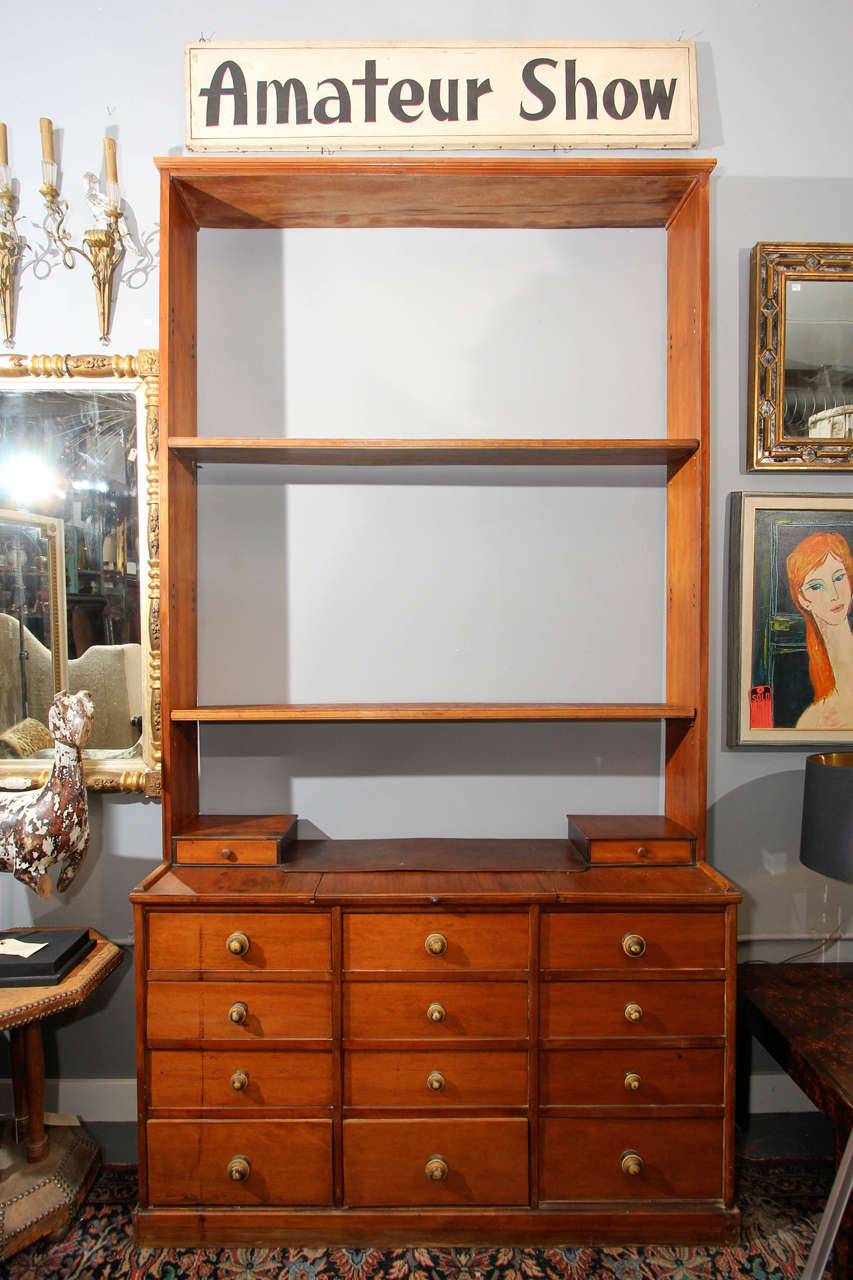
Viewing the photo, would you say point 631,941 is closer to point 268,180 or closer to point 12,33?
point 268,180

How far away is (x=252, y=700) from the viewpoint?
2229mm

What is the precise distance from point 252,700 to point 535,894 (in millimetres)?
1015

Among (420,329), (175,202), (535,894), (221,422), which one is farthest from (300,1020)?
(175,202)

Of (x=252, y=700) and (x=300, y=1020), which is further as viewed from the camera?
(x=252, y=700)

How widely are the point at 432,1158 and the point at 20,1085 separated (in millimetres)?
1106

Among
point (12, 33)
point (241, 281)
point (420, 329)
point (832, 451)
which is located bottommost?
point (832, 451)

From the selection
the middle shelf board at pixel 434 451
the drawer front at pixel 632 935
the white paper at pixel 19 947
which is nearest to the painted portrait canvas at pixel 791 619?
the middle shelf board at pixel 434 451

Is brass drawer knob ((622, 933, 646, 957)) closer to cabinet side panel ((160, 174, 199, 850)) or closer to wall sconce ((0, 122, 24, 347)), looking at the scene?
cabinet side panel ((160, 174, 199, 850))

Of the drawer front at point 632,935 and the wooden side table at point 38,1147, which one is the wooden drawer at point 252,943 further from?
the drawer front at point 632,935

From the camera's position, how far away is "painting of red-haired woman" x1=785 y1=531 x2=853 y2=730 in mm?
2219

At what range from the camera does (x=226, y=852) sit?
1938 mm

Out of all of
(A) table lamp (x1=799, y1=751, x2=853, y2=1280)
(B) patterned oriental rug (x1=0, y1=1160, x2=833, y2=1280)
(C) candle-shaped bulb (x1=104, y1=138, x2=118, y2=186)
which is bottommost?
(B) patterned oriental rug (x1=0, y1=1160, x2=833, y2=1280)

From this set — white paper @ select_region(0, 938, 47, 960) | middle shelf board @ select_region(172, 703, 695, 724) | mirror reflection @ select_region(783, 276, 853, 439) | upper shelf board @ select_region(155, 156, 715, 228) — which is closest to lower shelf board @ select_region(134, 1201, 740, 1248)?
white paper @ select_region(0, 938, 47, 960)

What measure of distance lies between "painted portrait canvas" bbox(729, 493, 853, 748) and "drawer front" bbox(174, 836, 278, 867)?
1.45 m
